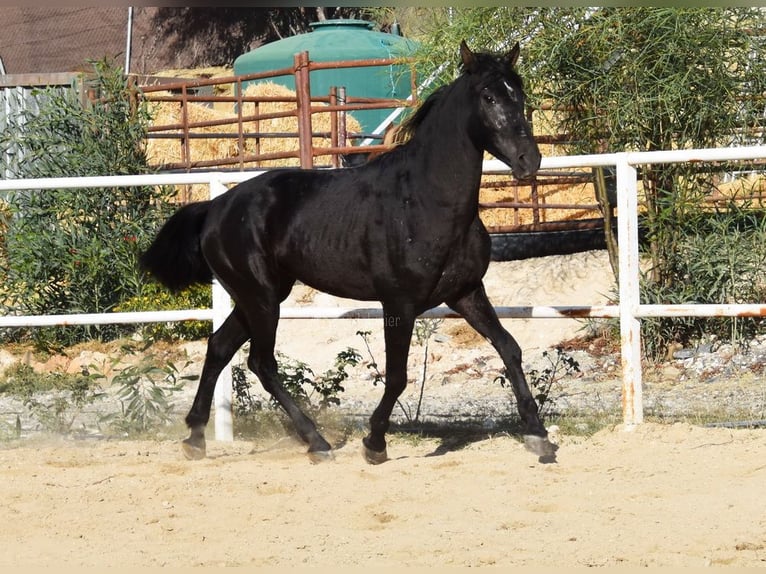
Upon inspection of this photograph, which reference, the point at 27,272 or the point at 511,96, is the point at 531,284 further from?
the point at 511,96

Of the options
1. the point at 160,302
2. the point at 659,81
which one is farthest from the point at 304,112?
the point at 659,81

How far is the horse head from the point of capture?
4.84 metres

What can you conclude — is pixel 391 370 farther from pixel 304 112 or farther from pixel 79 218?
pixel 304 112

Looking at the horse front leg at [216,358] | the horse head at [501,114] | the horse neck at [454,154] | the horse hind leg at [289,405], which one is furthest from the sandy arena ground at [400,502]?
the horse head at [501,114]

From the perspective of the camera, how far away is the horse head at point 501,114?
15.9ft

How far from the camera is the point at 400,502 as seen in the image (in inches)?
178

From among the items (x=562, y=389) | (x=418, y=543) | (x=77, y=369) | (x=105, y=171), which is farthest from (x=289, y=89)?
(x=418, y=543)

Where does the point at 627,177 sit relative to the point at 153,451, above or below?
above

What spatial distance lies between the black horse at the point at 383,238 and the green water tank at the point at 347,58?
12.6 metres

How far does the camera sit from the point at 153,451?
602cm

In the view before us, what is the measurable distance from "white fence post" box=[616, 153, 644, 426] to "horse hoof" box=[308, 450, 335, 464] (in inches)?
59.5

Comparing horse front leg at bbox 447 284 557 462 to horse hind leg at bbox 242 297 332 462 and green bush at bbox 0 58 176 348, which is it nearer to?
horse hind leg at bbox 242 297 332 462

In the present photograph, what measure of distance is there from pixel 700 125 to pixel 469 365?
2.68m

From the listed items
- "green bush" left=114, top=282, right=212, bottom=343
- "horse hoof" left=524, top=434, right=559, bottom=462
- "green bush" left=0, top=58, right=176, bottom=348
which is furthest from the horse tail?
"green bush" left=114, top=282, right=212, bottom=343
